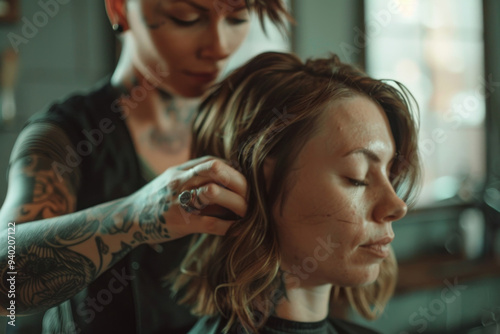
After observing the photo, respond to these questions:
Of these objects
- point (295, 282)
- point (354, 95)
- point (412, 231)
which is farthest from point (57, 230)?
point (412, 231)

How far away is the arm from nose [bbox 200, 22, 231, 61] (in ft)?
0.72

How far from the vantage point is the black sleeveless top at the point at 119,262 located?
736 mm

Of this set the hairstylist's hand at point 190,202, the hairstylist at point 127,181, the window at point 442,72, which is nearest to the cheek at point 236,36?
the hairstylist at point 127,181

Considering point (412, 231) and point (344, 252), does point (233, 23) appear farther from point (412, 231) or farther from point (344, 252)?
point (412, 231)

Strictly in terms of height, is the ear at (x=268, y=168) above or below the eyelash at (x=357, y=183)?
above

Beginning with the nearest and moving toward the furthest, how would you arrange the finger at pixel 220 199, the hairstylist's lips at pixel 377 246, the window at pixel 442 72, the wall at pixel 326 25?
the finger at pixel 220 199 → the hairstylist's lips at pixel 377 246 → the wall at pixel 326 25 → the window at pixel 442 72

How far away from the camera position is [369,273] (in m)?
0.69

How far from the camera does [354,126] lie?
668 mm

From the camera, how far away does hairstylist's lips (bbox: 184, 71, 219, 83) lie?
0.78 m

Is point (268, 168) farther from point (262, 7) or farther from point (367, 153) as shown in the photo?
point (262, 7)

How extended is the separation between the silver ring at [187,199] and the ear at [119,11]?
1.16 ft

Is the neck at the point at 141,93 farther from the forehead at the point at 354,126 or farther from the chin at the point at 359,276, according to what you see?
the chin at the point at 359,276

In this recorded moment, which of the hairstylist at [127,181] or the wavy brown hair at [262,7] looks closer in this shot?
the hairstylist at [127,181]

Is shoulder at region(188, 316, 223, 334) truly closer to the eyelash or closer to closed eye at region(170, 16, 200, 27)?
the eyelash
